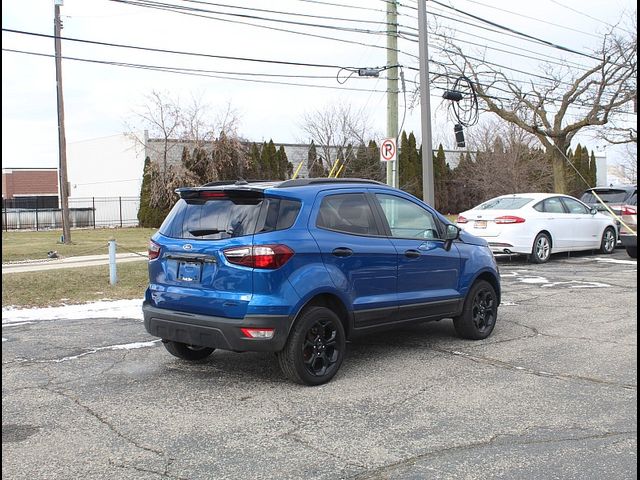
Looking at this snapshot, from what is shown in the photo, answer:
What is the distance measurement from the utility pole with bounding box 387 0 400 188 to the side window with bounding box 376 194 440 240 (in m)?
9.40

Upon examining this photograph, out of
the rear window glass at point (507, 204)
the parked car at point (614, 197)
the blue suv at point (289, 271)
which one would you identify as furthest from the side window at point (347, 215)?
the parked car at point (614, 197)

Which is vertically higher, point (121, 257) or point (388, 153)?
point (388, 153)

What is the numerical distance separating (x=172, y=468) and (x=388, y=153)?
42.1 ft

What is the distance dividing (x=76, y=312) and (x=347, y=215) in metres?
5.15

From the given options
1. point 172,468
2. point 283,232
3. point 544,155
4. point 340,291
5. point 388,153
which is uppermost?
point 544,155

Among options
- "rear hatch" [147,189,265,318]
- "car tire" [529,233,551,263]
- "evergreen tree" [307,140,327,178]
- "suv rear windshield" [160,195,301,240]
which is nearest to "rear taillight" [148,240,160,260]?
"rear hatch" [147,189,265,318]

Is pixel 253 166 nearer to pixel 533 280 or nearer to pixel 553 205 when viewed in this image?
pixel 553 205

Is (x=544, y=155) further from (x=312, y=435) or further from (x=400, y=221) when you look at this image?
(x=312, y=435)

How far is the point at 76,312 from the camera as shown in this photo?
977cm

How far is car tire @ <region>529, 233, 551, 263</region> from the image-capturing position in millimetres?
15170

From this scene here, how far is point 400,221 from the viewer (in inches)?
278

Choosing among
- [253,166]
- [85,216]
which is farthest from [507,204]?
[85,216]

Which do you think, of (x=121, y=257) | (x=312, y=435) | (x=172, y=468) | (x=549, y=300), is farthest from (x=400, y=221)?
(x=121, y=257)

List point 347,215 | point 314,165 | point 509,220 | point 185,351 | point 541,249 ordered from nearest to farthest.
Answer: point 347,215
point 185,351
point 509,220
point 541,249
point 314,165
